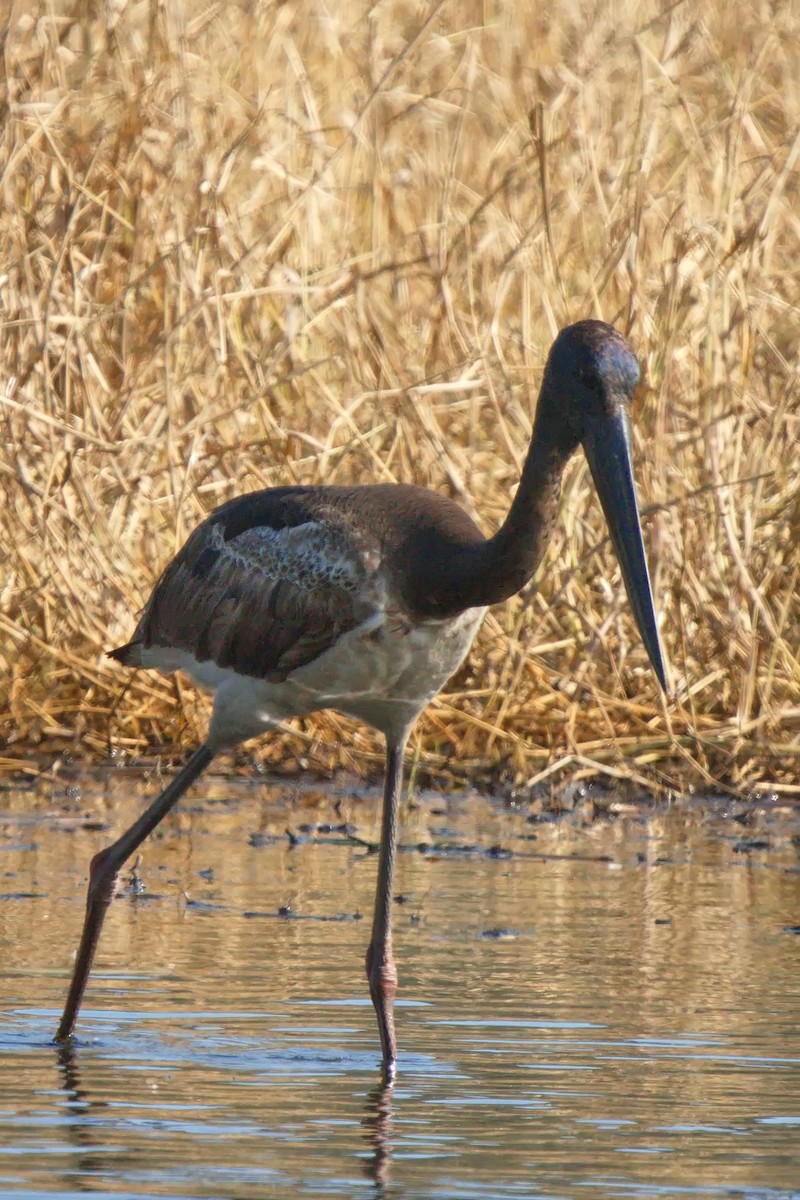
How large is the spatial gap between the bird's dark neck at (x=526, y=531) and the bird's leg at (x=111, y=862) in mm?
789

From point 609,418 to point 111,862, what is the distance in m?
1.52

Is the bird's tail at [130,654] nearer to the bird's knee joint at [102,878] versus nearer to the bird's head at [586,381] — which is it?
the bird's knee joint at [102,878]

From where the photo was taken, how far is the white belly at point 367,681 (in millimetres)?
4363

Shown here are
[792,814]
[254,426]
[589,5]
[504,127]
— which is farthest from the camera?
[589,5]

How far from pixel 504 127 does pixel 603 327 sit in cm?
539

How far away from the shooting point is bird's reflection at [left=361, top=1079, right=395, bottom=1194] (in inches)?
134

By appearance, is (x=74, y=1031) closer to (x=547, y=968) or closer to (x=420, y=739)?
(x=547, y=968)

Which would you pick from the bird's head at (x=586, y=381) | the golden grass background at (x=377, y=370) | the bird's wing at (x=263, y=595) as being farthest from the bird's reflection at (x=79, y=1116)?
the golden grass background at (x=377, y=370)

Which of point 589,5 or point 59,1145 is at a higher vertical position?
point 589,5

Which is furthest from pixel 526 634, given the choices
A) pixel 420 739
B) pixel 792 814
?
pixel 792 814

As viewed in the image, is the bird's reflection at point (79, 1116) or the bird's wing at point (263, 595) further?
the bird's wing at point (263, 595)

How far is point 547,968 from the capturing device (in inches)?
191

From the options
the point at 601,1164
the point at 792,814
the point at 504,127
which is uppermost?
the point at 504,127

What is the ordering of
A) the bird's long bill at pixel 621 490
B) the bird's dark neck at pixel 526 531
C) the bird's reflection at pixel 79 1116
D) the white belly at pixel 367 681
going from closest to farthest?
1. the bird's reflection at pixel 79 1116
2. the bird's long bill at pixel 621 490
3. the bird's dark neck at pixel 526 531
4. the white belly at pixel 367 681
